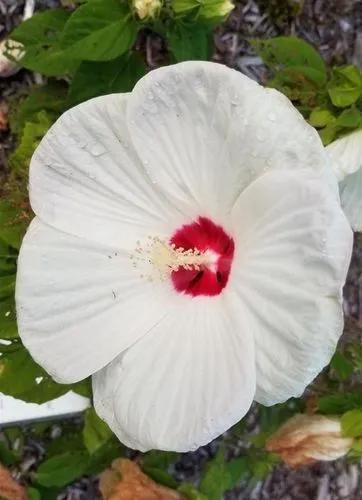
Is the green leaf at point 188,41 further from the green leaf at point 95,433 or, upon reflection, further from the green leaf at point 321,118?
the green leaf at point 95,433

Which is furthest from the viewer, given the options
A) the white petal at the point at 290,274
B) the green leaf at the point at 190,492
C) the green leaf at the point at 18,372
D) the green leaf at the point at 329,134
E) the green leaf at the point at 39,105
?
the green leaf at the point at 39,105

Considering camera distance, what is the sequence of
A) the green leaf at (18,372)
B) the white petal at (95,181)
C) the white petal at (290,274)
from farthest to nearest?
the green leaf at (18,372) → the white petal at (95,181) → the white petal at (290,274)

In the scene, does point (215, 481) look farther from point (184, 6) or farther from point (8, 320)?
point (184, 6)

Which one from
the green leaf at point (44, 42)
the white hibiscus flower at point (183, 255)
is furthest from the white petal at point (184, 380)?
the green leaf at point (44, 42)

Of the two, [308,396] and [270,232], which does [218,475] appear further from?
[270,232]

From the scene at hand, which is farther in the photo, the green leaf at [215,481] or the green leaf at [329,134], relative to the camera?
the green leaf at [215,481]

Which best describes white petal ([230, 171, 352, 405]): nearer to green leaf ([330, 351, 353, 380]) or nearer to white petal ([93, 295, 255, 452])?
white petal ([93, 295, 255, 452])
